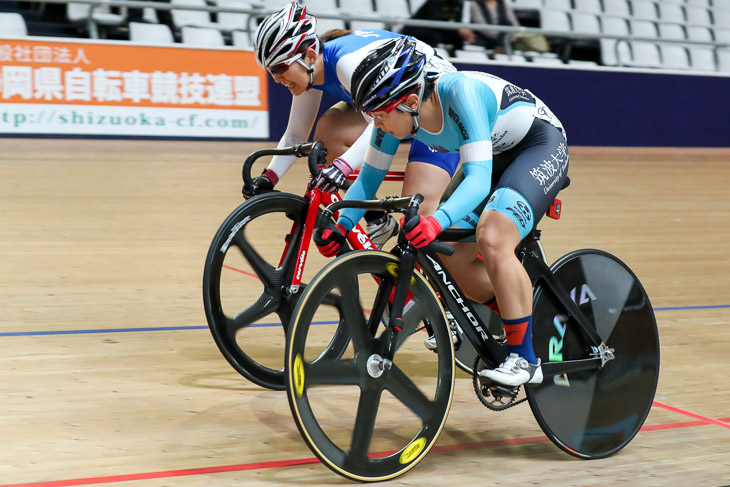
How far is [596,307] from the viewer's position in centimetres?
288

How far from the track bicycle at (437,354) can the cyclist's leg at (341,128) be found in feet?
2.69

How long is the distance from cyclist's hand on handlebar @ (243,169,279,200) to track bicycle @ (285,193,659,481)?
56 centimetres

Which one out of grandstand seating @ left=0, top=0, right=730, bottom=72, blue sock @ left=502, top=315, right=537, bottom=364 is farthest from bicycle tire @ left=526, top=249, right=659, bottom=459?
grandstand seating @ left=0, top=0, right=730, bottom=72

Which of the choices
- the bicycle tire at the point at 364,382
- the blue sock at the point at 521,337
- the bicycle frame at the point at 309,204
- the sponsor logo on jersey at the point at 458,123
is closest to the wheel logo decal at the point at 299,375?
the bicycle tire at the point at 364,382

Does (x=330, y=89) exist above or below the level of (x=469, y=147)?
below

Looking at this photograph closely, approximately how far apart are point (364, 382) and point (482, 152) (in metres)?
0.70

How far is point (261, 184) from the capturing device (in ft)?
10.8

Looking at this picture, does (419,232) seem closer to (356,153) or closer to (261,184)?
(356,153)

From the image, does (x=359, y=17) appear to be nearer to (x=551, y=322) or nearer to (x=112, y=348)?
(x=112, y=348)

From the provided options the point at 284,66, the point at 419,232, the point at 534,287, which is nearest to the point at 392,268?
the point at 419,232

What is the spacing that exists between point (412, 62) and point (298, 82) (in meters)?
0.84

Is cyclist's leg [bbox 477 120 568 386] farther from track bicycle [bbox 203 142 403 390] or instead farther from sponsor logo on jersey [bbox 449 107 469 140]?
track bicycle [bbox 203 142 403 390]

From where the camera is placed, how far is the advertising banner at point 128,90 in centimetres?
912

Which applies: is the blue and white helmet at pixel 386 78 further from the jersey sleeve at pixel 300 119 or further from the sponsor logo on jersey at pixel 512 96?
the jersey sleeve at pixel 300 119
